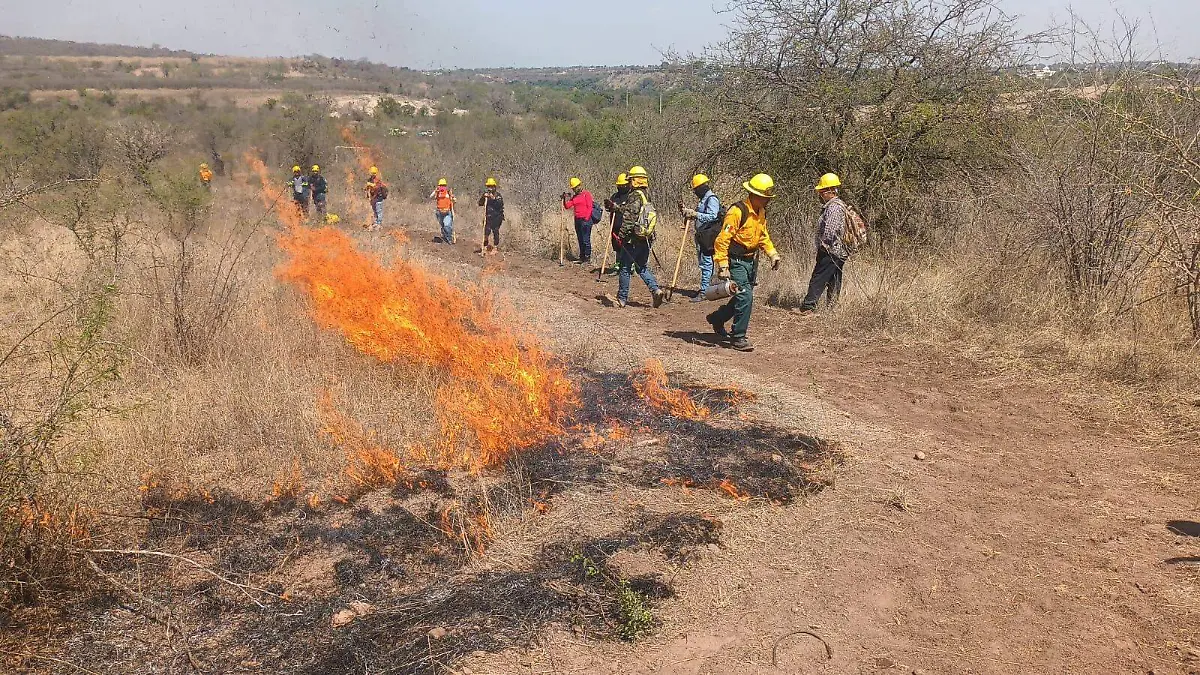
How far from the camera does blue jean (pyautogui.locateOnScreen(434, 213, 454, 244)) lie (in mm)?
15907

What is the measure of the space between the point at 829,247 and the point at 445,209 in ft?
31.8

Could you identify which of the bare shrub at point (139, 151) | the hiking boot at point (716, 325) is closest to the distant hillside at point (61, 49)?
the bare shrub at point (139, 151)

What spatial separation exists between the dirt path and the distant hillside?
77945mm

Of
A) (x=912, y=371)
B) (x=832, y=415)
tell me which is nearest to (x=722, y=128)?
(x=912, y=371)

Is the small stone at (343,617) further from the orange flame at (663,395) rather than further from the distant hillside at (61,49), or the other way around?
the distant hillside at (61,49)

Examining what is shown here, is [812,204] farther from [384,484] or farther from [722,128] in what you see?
[384,484]

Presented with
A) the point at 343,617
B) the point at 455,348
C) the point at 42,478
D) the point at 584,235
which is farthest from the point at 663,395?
the point at 584,235

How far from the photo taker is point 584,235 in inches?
525

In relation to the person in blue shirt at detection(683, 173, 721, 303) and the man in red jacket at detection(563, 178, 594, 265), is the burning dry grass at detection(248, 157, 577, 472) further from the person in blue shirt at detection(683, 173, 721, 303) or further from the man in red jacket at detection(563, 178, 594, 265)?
the man in red jacket at detection(563, 178, 594, 265)

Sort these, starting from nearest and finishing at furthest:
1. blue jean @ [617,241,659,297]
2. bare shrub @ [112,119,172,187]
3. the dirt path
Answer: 1. the dirt path
2. bare shrub @ [112,119,172,187]
3. blue jean @ [617,241,659,297]

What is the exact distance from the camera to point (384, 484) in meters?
4.51

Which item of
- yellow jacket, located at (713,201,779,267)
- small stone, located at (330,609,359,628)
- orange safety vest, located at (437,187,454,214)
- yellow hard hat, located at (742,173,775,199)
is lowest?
small stone, located at (330,609,359,628)

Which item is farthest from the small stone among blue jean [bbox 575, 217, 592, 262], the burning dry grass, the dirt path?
blue jean [bbox 575, 217, 592, 262]

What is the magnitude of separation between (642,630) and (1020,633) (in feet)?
5.39
